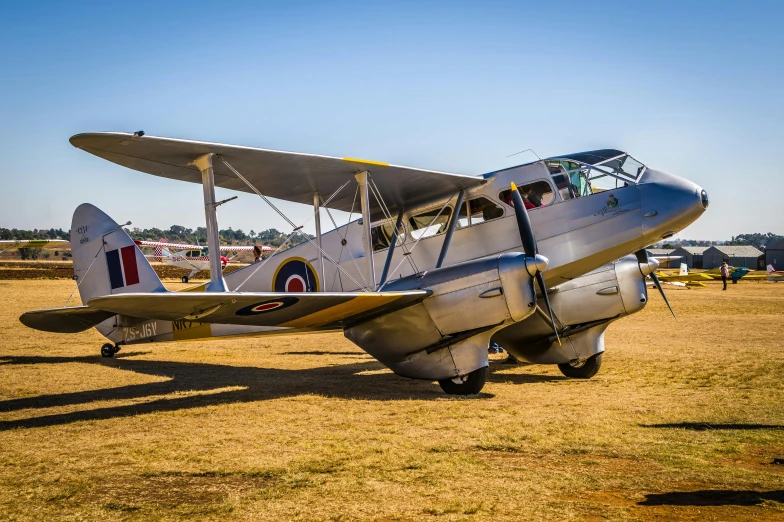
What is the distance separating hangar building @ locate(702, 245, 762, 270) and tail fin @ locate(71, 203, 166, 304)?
102607 mm

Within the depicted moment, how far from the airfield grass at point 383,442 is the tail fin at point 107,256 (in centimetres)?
160

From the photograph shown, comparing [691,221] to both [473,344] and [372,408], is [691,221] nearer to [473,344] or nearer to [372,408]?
[473,344]

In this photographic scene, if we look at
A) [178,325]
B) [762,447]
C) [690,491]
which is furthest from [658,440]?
[178,325]

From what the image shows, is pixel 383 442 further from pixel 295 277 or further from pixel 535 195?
pixel 295 277

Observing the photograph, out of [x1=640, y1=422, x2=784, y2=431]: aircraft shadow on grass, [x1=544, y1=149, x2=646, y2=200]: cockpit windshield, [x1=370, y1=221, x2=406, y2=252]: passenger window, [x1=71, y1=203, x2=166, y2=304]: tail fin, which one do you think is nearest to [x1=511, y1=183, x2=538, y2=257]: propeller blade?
[x1=544, y1=149, x2=646, y2=200]: cockpit windshield

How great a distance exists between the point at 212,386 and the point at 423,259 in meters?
4.02

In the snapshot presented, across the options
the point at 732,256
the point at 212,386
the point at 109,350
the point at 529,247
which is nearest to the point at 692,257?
the point at 732,256

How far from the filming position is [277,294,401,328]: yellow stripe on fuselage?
9.16m

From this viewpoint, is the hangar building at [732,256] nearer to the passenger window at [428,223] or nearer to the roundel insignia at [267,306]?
the passenger window at [428,223]

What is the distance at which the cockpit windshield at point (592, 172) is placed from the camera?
10242 millimetres

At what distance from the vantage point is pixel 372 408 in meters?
8.64

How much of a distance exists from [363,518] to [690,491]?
2.46 m

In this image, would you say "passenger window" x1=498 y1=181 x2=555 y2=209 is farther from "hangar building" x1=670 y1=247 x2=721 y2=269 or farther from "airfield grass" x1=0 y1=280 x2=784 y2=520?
"hangar building" x1=670 y1=247 x2=721 y2=269

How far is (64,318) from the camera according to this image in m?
10.4
